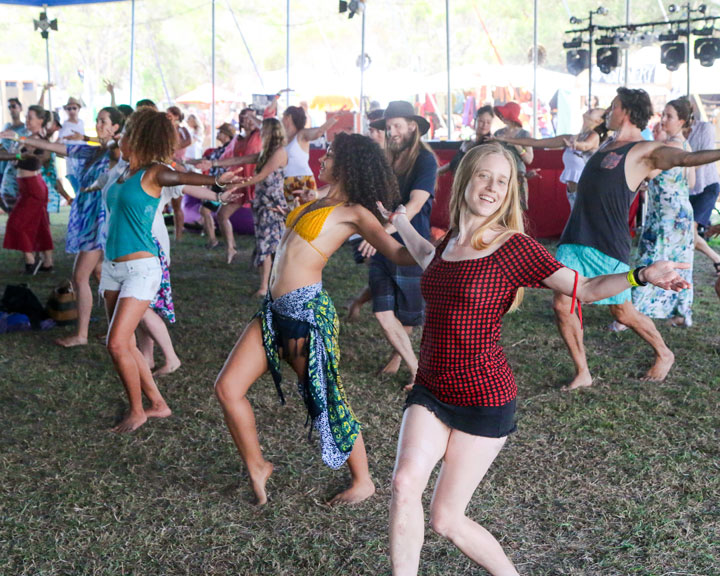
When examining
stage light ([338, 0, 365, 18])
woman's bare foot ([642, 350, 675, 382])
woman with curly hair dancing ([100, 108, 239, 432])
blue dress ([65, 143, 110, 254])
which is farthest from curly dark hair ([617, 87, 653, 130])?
stage light ([338, 0, 365, 18])

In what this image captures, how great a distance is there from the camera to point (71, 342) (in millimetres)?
6449

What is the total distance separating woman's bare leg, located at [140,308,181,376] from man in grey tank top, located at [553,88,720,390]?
256cm

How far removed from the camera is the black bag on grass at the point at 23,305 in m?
7.09

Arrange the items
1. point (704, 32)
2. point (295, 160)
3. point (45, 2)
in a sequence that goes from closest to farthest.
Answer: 1. point (295, 160)
2. point (704, 32)
3. point (45, 2)

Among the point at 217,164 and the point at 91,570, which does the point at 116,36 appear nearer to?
the point at 217,164

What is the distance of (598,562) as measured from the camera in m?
3.17

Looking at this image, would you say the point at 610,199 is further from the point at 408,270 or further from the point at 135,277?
the point at 135,277

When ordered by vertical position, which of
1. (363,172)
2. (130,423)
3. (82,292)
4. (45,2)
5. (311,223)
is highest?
(45,2)

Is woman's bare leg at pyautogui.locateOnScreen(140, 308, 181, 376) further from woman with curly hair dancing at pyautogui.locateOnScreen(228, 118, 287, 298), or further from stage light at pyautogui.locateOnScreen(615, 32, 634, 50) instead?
stage light at pyautogui.locateOnScreen(615, 32, 634, 50)

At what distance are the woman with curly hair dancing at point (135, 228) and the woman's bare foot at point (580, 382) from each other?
2494 millimetres

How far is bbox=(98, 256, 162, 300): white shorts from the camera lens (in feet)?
14.6

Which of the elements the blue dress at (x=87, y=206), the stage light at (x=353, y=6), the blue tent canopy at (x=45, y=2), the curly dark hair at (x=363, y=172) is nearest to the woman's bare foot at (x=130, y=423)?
the blue dress at (x=87, y=206)

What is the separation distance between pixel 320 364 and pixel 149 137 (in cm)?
182

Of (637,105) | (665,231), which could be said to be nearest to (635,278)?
(637,105)
